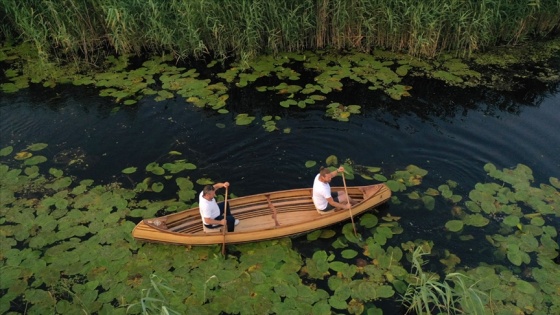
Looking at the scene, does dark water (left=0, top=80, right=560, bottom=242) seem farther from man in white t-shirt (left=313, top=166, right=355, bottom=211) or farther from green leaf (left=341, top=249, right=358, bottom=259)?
green leaf (left=341, top=249, right=358, bottom=259)

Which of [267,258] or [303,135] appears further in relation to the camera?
[303,135]

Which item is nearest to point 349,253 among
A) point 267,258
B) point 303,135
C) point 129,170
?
point 267,258

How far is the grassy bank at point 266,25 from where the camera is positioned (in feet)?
36.1

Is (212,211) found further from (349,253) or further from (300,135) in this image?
(300,135)

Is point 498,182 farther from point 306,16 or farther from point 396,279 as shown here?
point 306,16

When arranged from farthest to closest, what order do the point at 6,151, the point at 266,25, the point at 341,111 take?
the point at 266,25, the point at 341,111, the point at 6,151

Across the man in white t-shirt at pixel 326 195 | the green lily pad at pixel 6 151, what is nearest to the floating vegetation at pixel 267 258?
the man in white t-shirt at pixel 326 195

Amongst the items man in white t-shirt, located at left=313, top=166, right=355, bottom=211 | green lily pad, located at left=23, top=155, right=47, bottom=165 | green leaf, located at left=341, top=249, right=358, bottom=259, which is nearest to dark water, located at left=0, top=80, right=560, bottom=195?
green lily pad, located at left=23, top=155, right=47, bottom=165

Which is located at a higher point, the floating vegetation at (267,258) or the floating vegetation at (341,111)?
the floating vegetation at (341,111)

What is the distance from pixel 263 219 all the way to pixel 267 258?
0.82 metres

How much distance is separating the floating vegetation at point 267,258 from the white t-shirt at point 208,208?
1.90 ft

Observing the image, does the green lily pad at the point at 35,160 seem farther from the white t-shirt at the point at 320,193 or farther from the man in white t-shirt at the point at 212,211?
the white t-shirt at the point at 320,193

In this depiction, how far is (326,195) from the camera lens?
7293 mm

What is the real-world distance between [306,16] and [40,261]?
822cm
